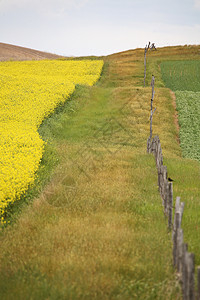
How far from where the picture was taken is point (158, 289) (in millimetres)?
5730

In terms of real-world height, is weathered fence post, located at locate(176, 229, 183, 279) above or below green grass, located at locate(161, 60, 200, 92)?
below

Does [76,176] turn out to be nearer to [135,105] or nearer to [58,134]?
[58,134]

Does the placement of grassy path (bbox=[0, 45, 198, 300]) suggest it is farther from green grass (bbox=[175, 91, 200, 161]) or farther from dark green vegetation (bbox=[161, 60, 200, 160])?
dark green vegetation (bbox=[161, 60, 200, 160])

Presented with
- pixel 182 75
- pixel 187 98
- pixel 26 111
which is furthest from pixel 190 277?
pixel 182 75

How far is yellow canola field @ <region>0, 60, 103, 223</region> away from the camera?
1188 cm

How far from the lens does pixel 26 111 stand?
26812mm

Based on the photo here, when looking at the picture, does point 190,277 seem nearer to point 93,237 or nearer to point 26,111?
point 93,237

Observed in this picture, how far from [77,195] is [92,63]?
156 ft

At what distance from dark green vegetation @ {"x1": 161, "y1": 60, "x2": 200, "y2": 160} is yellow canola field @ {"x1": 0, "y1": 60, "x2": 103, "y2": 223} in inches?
399

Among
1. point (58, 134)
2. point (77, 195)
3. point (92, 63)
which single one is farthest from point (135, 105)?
point (92, 63)

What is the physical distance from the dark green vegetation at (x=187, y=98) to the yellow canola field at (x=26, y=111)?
10.1 m

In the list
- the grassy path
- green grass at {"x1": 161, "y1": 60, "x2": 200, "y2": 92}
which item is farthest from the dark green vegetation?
the grassy path

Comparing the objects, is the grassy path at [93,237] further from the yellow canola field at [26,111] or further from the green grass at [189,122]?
the green grass at [189,122]

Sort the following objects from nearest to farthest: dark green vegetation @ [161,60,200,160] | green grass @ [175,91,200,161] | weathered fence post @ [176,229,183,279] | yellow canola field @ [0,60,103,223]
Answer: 1. weathered fence post @ [176,229,183,279]
2. yellow canola field @ [0,60,103,223]
3. green grass @ [175,91,200,161]
4. dark green vegetation @ [161,60,200,160]
